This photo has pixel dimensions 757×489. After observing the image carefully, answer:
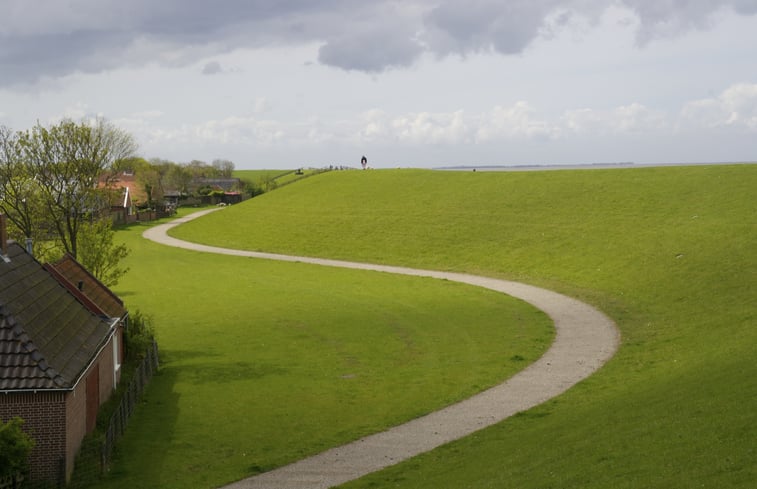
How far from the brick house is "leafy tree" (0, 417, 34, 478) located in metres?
1.41

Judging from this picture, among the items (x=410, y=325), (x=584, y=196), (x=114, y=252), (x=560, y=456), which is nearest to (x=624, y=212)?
(x=584, y=196)

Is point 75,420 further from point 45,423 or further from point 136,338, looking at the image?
point 136,338

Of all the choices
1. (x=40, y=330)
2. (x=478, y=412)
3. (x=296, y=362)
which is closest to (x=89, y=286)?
(x=296, y=362)

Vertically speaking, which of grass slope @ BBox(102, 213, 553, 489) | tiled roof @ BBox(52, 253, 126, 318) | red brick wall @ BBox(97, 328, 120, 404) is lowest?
grass slope @ BBox(102, 213, 553, 489)

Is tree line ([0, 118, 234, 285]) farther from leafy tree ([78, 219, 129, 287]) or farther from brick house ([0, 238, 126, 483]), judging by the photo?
brick house ([0, 238, 126, 483])

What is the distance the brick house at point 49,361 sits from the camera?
18.2 meters

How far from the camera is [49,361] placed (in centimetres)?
1875

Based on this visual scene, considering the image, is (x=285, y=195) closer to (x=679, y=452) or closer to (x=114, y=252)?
(x=114, y=252)

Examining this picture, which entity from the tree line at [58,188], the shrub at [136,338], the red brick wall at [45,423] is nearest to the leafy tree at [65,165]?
the tree line at [58,188]

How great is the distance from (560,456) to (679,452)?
2.87 m

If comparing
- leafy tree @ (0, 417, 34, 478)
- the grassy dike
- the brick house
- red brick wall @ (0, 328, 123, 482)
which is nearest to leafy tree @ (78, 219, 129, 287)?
the brick house

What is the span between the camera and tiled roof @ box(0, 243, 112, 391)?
1828cm

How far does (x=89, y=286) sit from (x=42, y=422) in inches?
526

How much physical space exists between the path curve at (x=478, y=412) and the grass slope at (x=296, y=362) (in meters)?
0.71
